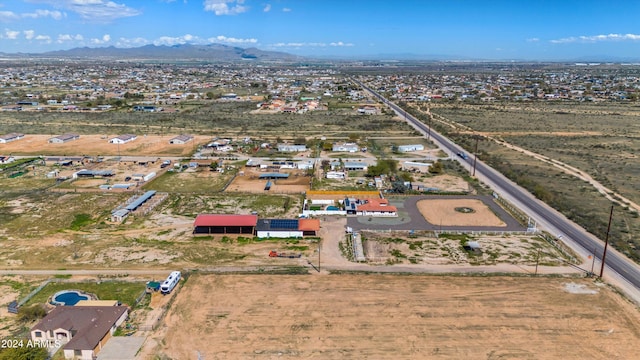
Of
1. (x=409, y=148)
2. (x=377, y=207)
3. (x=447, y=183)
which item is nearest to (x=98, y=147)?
(x=377, y=207)

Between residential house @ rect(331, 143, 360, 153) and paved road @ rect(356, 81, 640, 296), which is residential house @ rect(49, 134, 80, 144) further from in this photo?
paved road @ rect(356, 81, 640, 296)

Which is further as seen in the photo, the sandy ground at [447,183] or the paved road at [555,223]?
the sandy ground at [447,183]

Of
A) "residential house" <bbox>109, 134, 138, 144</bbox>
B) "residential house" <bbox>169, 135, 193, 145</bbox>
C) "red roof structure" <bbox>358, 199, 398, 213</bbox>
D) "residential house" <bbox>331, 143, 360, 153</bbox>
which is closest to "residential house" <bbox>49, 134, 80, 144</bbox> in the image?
"residential house" <bbox>109, 134, 138, 144</bbox>

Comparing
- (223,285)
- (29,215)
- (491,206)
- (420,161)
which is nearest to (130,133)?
(29,215)

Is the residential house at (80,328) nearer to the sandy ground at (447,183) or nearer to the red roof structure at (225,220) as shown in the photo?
the red roof structure at (225,220)

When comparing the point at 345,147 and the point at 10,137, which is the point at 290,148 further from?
the point at 10,137

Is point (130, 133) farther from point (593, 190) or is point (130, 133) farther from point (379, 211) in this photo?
point (593, 190)

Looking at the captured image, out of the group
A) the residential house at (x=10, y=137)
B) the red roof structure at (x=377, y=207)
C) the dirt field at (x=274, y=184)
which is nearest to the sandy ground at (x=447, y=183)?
the red roof structure at (x=377, y=207)

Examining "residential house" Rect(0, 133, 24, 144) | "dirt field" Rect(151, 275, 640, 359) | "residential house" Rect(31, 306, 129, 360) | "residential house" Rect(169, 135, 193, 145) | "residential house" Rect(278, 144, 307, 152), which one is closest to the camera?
"residential house" Rect(31, 306, 129, 360)
